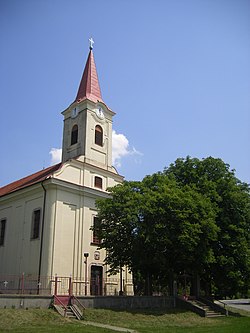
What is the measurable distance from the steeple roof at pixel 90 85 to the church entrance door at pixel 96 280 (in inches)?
628

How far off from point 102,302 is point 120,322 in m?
2.88

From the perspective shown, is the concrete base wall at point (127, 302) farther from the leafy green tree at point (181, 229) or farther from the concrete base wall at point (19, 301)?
the concrete base wall at point (19, 301)

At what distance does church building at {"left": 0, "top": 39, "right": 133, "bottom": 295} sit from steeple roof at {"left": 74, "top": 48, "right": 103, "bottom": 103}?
9.6 inches

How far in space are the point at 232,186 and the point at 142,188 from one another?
26.1 feet

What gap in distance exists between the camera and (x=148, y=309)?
2369cm

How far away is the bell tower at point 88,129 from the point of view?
3469 centimetres

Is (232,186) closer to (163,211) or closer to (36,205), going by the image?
(163,211)

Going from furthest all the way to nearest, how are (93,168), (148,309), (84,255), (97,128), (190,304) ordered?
(97,128) → (93,168) → (84,255) → (190,304) → (148,309)

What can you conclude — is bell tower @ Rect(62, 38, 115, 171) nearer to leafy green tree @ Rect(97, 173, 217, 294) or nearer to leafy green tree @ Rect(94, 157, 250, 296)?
leafy green tree @ Rect(94, 157, 250, 296)

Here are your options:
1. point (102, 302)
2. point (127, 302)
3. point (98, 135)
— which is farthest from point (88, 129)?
point (102, 302)

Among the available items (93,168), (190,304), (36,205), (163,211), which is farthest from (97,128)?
(190,304)

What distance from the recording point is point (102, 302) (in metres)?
22.3

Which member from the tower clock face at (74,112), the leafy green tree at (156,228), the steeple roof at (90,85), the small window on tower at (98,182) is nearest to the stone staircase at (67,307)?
the leafy green tree at (156,228)

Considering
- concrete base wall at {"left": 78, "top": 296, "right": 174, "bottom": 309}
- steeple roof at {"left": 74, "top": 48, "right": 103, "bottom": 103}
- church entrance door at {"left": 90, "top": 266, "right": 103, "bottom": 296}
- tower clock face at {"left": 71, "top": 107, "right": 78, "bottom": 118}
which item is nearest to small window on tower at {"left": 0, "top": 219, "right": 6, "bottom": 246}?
church entrance door at {"left": 90, "top": 266, "right": 103, "bottom": 296}
